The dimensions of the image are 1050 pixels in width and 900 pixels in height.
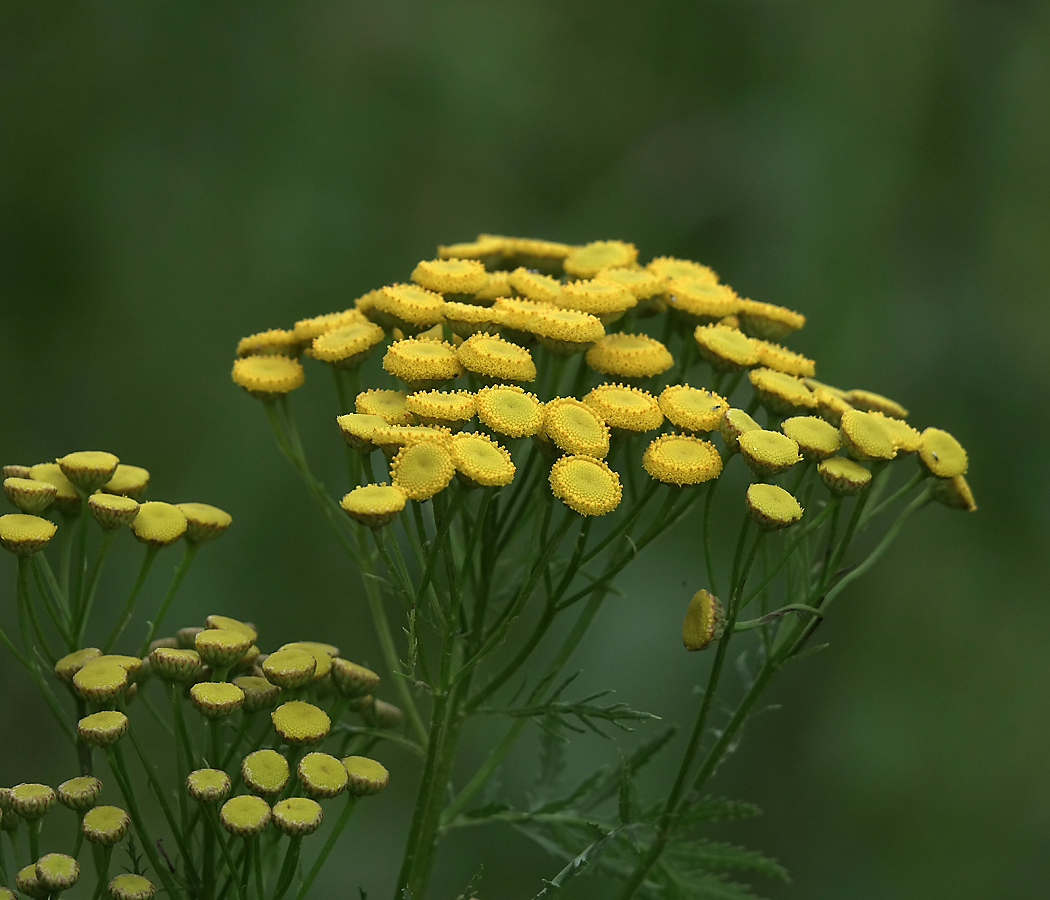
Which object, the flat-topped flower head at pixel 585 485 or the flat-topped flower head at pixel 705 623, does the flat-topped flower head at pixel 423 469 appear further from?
the flat-topped flower head at pixel 705 623

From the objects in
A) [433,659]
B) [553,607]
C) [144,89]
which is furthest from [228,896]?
[144,89]

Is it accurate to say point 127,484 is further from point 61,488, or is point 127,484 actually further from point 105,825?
point 105,825

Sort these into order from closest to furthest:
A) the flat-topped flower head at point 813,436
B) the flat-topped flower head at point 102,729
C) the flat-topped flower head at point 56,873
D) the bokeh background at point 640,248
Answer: the flat-topped flower head at point 56,873
the flat-topped flower head at point 102,729
the flat-topped flower head at point 813,436
the bokeh background at point 640,248

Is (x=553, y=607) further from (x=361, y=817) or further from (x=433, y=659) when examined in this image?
(x=361, y=817)

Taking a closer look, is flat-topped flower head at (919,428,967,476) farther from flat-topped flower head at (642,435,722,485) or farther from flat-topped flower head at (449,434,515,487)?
flat-topped flower head at (449,434,515,487)

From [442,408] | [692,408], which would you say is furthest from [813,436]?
[442,408]

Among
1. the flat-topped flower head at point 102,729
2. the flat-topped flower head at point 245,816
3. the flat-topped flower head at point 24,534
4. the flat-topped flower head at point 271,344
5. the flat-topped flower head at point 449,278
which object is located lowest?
the flat-topped flower head at point 245,816

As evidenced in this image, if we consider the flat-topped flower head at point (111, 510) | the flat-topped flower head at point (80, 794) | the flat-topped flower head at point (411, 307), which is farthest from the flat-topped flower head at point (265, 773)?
the flat-topped flower head at point (411, 307)
